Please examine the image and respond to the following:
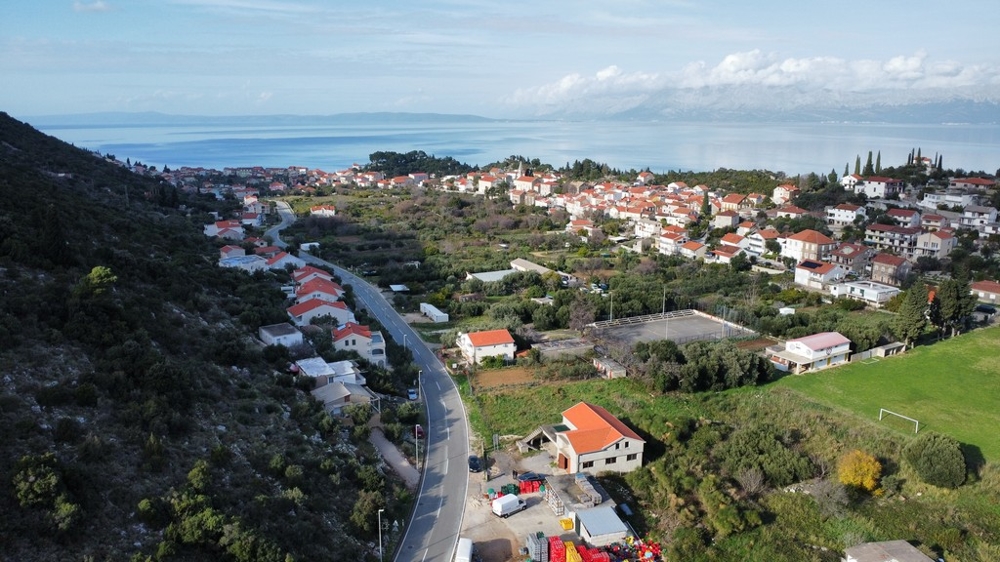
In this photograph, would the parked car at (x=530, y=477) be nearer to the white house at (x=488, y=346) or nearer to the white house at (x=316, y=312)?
the white house at (x=488, y=346)

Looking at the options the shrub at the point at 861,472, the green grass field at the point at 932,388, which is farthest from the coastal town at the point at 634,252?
the shrub at the point at 861,472

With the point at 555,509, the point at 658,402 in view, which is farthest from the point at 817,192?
the point at 555,509

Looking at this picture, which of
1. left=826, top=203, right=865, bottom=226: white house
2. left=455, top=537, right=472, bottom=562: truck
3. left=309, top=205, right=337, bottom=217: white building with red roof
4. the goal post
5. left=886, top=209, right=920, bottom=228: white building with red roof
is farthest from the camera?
left=309, top=205, right=337, bottom=217: white building with red roof

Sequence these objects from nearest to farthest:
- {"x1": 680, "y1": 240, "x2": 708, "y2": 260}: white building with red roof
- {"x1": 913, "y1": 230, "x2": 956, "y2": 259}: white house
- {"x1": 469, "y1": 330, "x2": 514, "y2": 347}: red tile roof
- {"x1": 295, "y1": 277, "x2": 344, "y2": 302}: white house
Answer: {"x1": 469, "y1": 330, "x2": 514, "y2": 347}: red tile roof
{"x1": 295, "y1": 277, "x2": 344, "y2": 302}: white house
{"x1": 913, "y1": 230, "x2": 956, "y2": 259}: white house
{"x1": 680, "y1": 240, "x2": 708, "y2": 260}: white building with red roof

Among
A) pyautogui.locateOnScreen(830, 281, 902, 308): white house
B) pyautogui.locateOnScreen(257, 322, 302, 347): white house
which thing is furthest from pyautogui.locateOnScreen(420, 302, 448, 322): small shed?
pyautogui.locateOnScreen(830, 281, 902, 308): white house

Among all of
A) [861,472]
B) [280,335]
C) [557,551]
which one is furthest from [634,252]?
[557,551]

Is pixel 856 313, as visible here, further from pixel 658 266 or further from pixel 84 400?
pixel 84 400

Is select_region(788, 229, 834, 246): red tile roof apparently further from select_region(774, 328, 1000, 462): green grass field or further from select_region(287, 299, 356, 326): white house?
select_region(287, 299, 356, 326): white house
